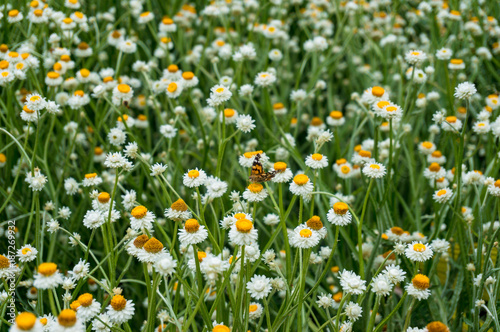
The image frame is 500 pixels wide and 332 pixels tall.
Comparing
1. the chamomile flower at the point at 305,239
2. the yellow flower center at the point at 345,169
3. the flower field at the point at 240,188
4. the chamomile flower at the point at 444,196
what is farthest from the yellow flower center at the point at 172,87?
the chamomile flower at the point at 444,196

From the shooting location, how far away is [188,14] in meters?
2.77

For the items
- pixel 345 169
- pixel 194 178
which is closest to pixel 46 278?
pixel 194 178

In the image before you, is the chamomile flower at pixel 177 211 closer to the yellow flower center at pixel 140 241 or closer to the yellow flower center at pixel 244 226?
the yellow flower center at pixel 140 241

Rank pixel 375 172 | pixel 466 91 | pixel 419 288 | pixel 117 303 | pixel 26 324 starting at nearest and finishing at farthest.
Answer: pixel 26 324 < pixel 117 303 < pixel 419 288 < pixel 375 172 < pixel 466 91

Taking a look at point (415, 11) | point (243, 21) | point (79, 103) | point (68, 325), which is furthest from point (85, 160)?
point (415, 11)

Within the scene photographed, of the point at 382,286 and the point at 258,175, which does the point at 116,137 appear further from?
the point at 382,286

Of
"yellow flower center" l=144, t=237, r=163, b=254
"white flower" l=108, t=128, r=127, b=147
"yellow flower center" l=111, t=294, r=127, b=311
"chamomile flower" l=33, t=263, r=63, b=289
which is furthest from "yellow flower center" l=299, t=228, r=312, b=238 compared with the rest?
"white flower" l=108, t=128, r=127, b=147

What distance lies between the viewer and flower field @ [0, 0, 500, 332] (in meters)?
1.23

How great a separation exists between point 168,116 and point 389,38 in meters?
1.17

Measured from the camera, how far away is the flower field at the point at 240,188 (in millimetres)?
1229

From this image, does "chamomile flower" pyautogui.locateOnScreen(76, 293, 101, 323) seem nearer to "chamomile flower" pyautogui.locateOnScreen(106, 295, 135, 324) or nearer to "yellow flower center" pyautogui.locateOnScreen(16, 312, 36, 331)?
"chamomile flower" pyautogui.locateOnScreen(106, 295, 135, 324)

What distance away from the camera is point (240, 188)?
75.1 inches

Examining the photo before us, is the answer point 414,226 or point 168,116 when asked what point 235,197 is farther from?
point 168,116

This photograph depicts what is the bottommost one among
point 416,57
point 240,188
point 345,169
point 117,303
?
point 240,188
